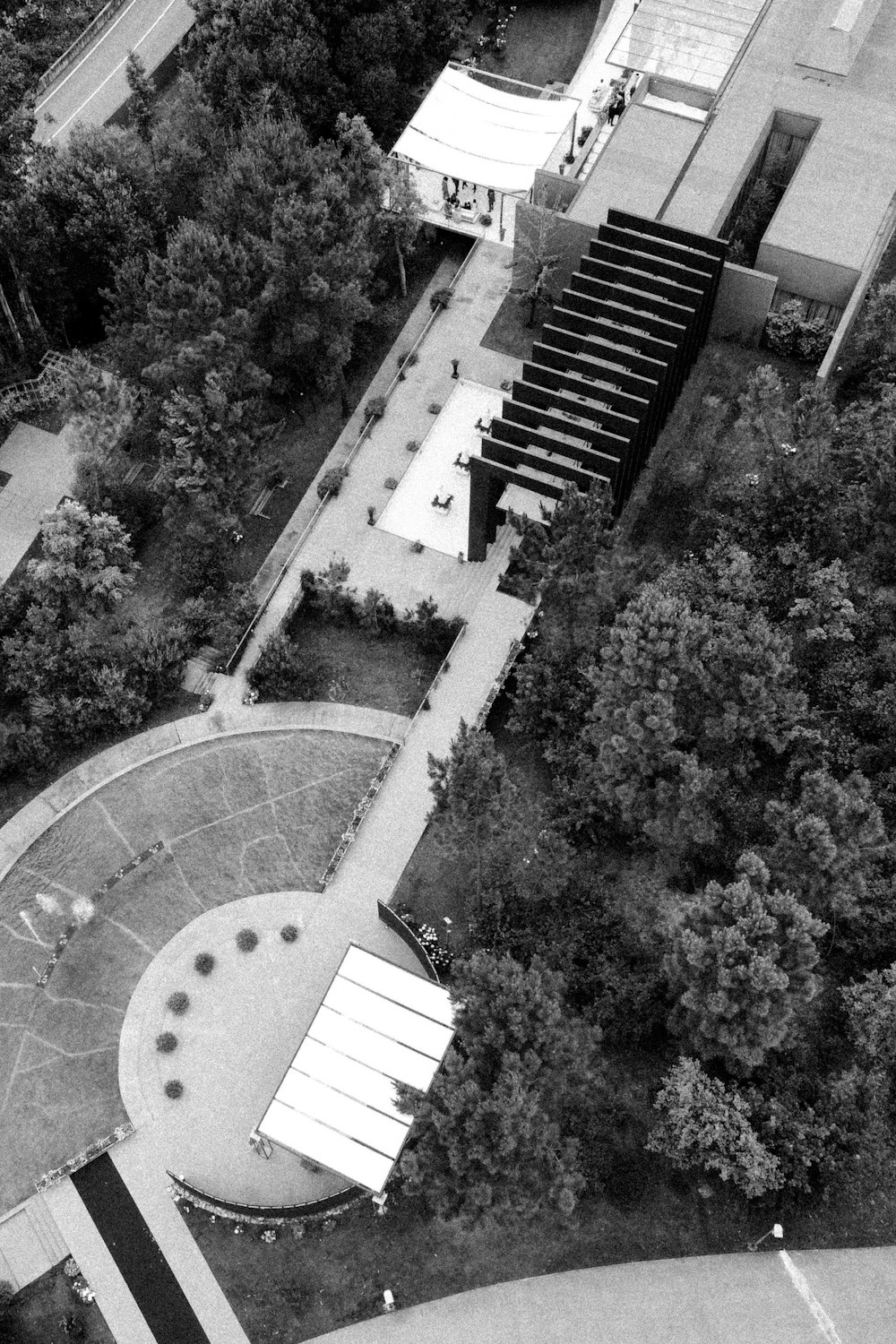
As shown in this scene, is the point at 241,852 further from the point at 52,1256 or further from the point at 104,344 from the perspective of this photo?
the point at 104,344

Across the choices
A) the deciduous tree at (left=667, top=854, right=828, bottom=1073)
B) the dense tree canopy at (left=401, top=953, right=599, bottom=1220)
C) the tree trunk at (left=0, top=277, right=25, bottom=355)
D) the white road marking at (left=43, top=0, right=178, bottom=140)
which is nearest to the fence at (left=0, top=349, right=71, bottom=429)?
the tree trunk at (left=0, top=277, right=25, bottom=355)

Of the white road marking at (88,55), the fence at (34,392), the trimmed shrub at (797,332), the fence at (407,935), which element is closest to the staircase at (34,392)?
the fence at (34,392)

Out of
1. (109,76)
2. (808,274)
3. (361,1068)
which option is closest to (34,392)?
(109,76)

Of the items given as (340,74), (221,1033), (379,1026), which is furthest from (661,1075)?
(340,74)

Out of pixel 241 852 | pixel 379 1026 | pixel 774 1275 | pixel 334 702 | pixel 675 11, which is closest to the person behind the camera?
pixel 774 1275

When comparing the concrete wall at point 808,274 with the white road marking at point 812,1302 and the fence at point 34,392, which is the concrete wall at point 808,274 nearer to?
the fence at point 34,392

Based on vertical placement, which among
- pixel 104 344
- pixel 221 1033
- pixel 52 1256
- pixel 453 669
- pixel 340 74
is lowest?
pixel 52 1256

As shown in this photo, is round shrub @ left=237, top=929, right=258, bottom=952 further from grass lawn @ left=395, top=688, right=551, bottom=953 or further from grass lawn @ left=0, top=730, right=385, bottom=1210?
grass lawn @ left=395, top=688, right=551, bottom=953
